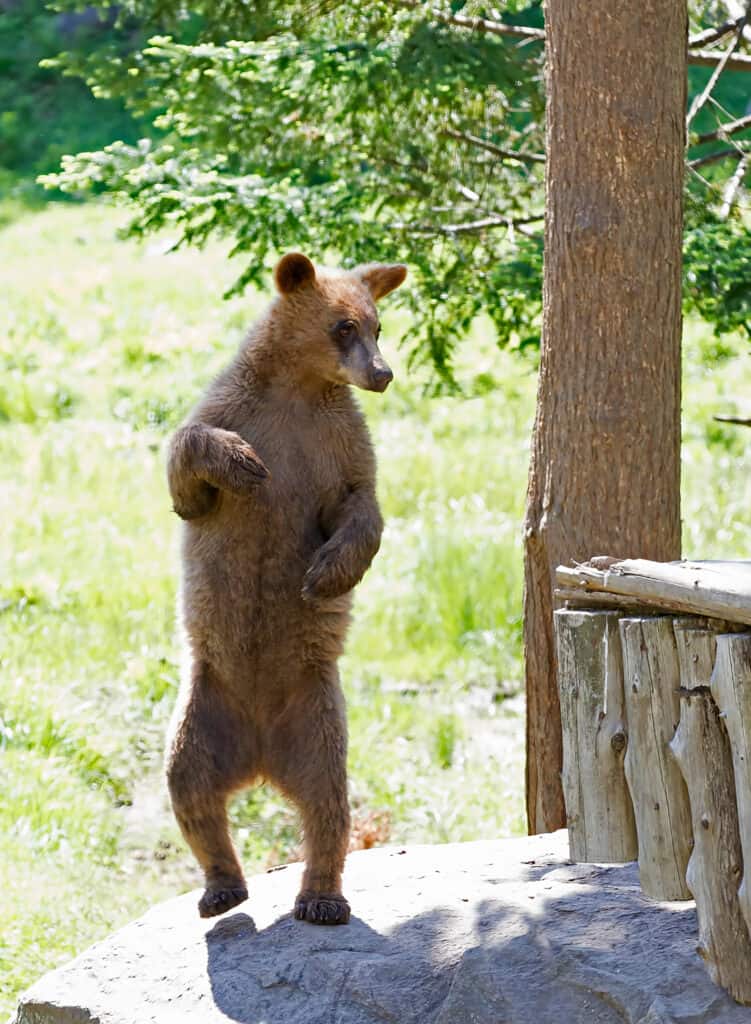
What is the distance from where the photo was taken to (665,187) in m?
4.73

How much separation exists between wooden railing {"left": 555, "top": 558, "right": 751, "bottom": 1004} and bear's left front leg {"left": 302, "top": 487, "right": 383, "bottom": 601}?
655 mm

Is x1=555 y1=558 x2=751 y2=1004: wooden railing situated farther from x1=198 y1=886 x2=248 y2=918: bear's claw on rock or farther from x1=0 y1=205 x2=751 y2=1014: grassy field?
x1=0 y1=205 x2=751 y2=1014: grassy field

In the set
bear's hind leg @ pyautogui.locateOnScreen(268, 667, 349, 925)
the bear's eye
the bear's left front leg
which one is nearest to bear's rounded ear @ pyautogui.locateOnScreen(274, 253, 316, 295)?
the bear's eye

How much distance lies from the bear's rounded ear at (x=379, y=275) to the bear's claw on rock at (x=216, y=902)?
6.94 ft

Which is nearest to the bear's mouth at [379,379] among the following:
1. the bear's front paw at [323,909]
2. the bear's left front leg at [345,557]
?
the bear's left front leg at [345,557]

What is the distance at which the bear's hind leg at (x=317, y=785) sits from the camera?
4.20 m

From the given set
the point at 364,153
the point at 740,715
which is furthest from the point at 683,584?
the point at 364,153

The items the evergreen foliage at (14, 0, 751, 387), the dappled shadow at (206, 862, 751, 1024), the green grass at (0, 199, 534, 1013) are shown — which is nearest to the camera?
the dappled shadow at (206, 862, 751, 1024)

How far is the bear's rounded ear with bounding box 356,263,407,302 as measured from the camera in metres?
4.78

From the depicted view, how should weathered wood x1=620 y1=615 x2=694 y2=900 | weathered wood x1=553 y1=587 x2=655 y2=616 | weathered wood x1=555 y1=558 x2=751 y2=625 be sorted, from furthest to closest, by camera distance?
weathered wood x1=553 y1=587 x2=655 y2=616, weathered wood x1=620 y1=615 x2=694 y2=900, weathered wood x1=555 y1=558 x2=751 y2=625

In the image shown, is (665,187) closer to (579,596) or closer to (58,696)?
(579,596)

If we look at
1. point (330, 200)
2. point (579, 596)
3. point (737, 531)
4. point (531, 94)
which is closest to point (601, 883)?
point (579, 596)

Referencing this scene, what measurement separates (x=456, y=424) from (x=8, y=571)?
4602mm

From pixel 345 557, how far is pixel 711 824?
4.72ft
